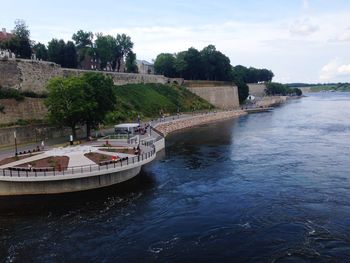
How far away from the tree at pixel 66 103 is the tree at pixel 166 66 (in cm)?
9338

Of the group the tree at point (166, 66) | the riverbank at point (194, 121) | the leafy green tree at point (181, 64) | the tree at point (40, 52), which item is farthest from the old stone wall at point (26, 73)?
the tree at point (166, 66)

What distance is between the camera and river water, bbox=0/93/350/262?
2445 centimetres

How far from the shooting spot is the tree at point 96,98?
166 feet

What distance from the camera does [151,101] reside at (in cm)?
9738

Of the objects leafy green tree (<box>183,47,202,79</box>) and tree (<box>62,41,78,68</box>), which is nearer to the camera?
tree (<box>62,41,78,68</box>)

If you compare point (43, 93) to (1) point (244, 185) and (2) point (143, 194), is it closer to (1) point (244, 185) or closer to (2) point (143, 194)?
(2) point (143, 194)

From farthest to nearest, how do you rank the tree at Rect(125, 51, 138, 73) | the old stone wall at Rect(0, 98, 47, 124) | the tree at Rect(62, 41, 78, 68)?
the tree at Rect(125, 51, 138, 73) < the tree at Rect(62, 41, 78, 68) < the old stone wall at Rect(0, 98, 47, 124)

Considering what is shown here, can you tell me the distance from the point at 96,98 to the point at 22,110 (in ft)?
33.5

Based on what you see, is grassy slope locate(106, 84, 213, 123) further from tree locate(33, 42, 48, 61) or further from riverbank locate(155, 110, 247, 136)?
tree locate(33, 42, 48, 61)

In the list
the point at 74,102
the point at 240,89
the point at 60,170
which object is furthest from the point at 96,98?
the point at 240,89

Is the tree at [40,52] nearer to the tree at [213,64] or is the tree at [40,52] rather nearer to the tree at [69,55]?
the tree at [69,55]

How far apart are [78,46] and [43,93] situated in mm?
49521

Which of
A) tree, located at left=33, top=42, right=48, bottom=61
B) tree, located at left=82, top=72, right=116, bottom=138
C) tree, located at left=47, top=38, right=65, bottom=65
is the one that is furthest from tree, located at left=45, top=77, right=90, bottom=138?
tree, located at left=33, top=42, right=48, bottom=61

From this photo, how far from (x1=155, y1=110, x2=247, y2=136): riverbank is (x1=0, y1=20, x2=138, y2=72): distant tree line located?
29350 mm
